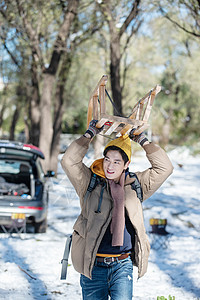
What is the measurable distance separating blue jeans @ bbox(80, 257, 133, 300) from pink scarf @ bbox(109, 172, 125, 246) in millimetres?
194

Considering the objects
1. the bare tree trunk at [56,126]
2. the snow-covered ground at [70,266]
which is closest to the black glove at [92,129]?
the snow-covered ground at [70,266]

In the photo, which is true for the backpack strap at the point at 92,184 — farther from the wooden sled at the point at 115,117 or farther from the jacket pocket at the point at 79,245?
the wooden sled at the point at 115,117

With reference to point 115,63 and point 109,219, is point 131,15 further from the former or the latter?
point 109,219

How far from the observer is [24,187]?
7766mm

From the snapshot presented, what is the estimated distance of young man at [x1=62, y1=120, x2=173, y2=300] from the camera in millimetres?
2889

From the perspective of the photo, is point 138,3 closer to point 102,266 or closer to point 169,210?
point 169,210

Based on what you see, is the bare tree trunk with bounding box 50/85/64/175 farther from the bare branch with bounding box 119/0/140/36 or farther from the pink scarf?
the pink scarf

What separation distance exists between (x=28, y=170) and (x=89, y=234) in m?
5.26

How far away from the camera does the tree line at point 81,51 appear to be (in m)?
11.3

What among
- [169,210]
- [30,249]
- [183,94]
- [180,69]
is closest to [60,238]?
[30,249]

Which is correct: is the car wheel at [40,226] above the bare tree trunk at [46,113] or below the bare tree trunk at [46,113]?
below

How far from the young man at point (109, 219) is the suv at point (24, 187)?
421 cm

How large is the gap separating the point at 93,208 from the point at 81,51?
50.2 feet

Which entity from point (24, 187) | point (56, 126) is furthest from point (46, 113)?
point (24, 187)
